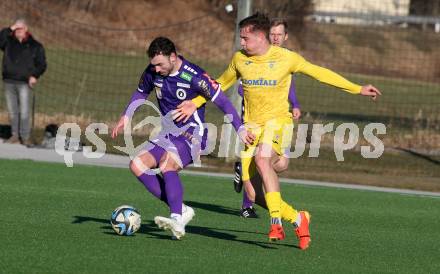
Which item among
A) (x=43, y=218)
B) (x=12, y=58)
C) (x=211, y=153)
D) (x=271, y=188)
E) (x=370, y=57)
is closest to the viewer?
(x=271, y=188)

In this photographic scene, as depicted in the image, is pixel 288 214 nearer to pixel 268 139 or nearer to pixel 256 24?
pixel 268 139

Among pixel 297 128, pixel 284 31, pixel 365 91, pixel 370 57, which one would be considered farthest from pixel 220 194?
pixel 370 57

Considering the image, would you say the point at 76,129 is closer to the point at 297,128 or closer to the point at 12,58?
the point at 12,58

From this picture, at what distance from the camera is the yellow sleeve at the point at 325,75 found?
927cm

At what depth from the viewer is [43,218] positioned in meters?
10.1

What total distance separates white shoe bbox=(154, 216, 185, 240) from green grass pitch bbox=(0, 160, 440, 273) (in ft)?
0.29

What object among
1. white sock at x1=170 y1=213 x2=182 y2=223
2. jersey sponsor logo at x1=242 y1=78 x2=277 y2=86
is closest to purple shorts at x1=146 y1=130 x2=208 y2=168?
white sock at x1=170 y1=213 x2=182 y2=223

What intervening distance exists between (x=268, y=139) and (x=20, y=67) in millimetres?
8338

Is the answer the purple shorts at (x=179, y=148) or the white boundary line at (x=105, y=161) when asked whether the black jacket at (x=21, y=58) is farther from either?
the purple shorts at (x=179, y=148)

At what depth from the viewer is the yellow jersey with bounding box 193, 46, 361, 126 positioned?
9.53m

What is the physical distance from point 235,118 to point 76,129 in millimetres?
9928

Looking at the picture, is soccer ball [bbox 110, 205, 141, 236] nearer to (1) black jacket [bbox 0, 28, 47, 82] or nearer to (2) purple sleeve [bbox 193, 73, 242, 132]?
(2) purple sleeve [bbox 193, 73, 242, 132]

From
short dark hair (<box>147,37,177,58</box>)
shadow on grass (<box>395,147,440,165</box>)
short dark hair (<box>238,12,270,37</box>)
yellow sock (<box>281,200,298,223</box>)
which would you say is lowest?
shadow on grass (<box>395,147,440,165</box>)

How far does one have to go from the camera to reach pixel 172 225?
8.93 metres
